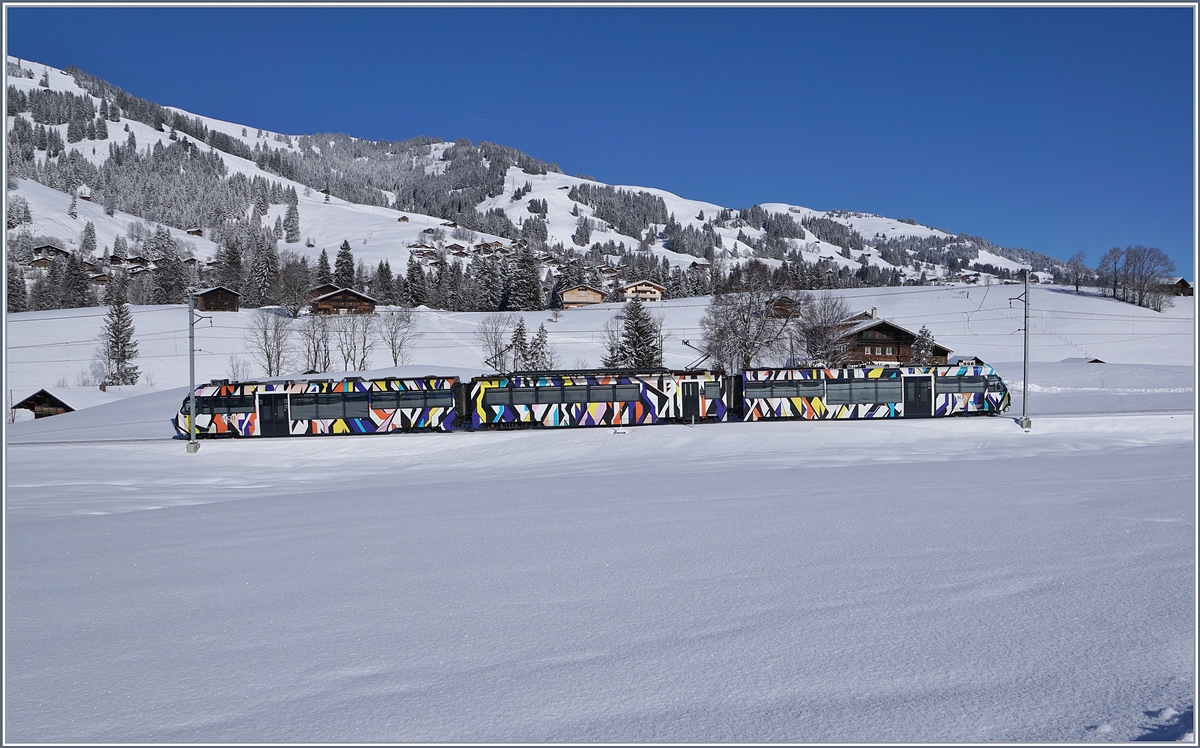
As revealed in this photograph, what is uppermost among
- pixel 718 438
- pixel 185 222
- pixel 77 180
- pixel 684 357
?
pixel 77 180

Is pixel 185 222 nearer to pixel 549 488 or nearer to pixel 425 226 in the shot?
pixel 425 226

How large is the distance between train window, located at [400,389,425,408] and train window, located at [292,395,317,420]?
3.58 m

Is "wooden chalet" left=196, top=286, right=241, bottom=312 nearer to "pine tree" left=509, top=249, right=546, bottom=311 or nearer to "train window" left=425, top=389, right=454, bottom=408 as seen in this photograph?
"pine tree" left=509, top=249, right=546, bottom=311

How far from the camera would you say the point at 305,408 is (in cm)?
2831

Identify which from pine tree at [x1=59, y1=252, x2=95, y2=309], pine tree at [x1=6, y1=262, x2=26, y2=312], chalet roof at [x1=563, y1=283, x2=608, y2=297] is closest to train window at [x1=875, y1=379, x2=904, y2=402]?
chalet roof at [x1=563, y1=283, x2=608, y2=297]


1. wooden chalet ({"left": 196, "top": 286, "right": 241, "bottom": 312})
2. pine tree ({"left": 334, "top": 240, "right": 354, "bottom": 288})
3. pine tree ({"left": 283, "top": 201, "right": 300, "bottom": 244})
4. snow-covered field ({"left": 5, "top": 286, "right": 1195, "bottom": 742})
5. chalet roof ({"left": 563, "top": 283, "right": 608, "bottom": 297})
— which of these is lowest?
snow-covered field ({"left": 5, "top": 286, "right": 1195, "bottom": 742})

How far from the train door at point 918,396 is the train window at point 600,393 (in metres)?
13.0

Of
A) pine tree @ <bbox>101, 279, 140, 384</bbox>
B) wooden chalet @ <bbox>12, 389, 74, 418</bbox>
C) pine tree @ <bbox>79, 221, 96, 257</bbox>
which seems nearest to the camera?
wooden chalet @ <bbox>12, 389, 74, 418</bbox>

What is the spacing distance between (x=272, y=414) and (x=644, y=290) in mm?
84054

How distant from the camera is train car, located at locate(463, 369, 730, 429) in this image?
2916 cm

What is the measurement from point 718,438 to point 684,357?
39.3 metres

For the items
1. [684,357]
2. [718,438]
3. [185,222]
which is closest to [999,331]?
[684,357]

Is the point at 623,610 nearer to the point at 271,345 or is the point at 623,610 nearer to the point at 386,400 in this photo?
the point at 386,400

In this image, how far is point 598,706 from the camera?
13.4 ft
